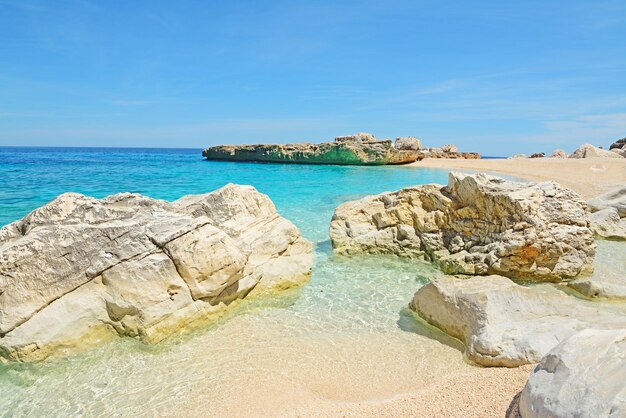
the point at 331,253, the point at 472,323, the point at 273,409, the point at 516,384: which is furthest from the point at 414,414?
the point at 331,253

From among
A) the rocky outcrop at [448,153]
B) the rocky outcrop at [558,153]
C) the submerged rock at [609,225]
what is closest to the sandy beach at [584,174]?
the submerged rock at [609,225]

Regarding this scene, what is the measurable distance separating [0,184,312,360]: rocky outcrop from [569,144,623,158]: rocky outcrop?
154ft

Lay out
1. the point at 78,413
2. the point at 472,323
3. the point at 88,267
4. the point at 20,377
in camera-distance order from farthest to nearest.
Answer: the point at 88,267
the point at 472,323
the point at 20,377
the point at 78,413

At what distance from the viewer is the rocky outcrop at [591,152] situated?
40.5 meters

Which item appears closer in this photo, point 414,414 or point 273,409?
point 414,414

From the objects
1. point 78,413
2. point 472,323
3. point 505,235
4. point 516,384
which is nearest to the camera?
point 516,384

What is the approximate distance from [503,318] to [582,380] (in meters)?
2.50

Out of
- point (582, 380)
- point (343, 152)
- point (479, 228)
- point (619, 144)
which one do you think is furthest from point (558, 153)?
point (582, 380)

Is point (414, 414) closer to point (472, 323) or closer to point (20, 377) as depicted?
point (472, 323)

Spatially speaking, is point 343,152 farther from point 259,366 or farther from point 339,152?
point 259,366

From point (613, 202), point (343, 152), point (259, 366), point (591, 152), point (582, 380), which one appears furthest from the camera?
point (343, 152)

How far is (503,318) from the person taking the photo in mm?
4746

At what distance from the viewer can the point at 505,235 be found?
297 inches

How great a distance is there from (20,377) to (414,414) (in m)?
4.41
